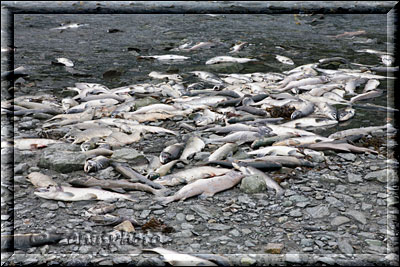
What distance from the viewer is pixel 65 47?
37.4 feet

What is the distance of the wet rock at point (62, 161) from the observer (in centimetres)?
522

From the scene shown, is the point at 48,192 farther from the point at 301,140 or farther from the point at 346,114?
the point at 346,114

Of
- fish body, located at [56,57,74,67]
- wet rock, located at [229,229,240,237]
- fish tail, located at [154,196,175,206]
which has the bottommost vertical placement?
wet rock, located at [229,229,240,237]

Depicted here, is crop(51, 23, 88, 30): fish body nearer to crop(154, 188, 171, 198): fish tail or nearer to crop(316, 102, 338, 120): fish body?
crop(316, 102, 338, 120): fish body

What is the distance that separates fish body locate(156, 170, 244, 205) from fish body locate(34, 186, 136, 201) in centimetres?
49

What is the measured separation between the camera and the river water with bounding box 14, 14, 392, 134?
30.3 ft

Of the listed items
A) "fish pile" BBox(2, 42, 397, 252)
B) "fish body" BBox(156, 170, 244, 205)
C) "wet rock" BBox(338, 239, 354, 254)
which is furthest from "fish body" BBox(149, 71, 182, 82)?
"wet rock" BBox(338, 239, 354, 254)

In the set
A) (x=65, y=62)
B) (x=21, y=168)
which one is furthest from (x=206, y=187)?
(x=65, y=62)

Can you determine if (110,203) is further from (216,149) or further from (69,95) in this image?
(69,95)

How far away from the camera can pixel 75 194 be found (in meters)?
4.59

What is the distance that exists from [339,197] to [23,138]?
4359mm

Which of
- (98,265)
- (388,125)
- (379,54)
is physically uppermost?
(379,54)

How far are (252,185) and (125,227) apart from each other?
4.91ft

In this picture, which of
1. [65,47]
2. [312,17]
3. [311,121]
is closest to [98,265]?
[311,121]
